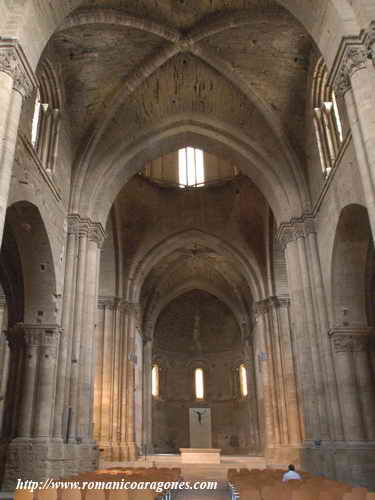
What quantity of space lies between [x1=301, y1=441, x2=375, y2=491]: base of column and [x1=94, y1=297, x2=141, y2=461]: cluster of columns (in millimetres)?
10748

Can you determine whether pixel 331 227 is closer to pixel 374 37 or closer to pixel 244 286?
pixel 374 37

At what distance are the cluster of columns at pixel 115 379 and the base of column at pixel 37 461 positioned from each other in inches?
346

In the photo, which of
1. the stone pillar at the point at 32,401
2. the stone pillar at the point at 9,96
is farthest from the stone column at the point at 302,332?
the stone pillar at the point at 9,96

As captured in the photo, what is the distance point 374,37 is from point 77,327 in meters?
10.2

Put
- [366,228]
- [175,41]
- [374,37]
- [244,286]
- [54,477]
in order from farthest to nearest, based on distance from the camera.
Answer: [244,286] < [175,41] < [366,228] < [54,477] < [374,37]

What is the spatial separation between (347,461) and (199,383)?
25304 mm

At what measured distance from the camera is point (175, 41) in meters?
14.3

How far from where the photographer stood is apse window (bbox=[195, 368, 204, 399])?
35.7 m

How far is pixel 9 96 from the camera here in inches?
317

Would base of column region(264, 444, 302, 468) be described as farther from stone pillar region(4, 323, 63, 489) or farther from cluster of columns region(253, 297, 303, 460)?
stone pillar region(4, 323, 63, 489)

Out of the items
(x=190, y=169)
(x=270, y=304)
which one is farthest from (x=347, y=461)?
(x=190, y=169)

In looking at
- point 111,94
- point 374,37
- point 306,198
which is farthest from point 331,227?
point 111,94

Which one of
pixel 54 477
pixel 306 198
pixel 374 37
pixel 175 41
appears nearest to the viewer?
pixel 374 37

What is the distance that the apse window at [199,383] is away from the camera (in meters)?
35.7
